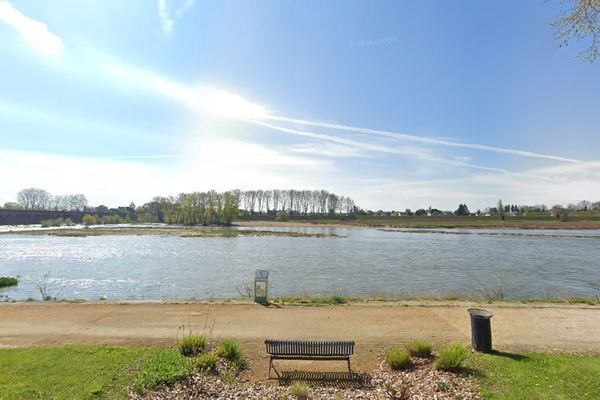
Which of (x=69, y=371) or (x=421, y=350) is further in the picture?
(x=421, y=350)

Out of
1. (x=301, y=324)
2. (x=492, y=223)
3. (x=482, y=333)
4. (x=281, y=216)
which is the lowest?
(x=301, y=324)

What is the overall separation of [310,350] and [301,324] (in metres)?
3.42

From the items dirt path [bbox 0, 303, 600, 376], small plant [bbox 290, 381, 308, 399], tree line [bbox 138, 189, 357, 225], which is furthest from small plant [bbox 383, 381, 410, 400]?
tree line [bbox 138, 189, 357, 225]

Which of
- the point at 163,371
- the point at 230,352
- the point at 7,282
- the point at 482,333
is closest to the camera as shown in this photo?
the point at 163,371

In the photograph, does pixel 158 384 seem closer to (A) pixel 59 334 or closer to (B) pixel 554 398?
(A) pixel 59 334

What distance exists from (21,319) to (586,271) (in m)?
36.8

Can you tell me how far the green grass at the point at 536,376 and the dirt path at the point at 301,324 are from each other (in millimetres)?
872

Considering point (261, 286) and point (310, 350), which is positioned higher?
point (261, 286)

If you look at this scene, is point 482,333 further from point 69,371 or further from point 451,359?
point 69,371

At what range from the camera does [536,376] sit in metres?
7.31

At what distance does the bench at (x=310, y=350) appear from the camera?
785 centimetres

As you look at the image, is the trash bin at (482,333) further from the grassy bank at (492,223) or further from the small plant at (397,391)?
the grassy bank at (492,223)

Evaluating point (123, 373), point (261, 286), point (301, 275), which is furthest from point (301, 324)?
point (301, 275)

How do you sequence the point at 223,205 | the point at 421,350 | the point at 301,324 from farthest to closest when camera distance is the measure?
the point at 223,205 → the point at 301,324 → the point at 421,350
